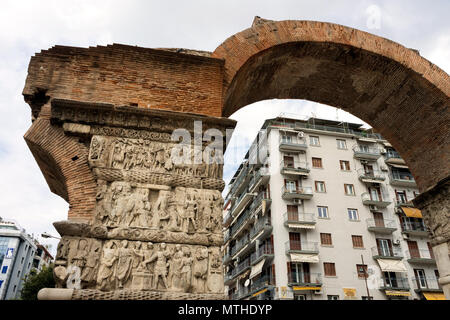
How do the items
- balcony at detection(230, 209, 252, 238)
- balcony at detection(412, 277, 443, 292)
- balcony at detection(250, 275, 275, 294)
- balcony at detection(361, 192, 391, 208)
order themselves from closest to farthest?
1. balcony at detection(250, 275, 275, 294)
2. balcony at detection(412, 277, 443, 292)
3. balcony at detection(361, 192, 391, 208)
4. balcony at detection(230, 209, 252, 238)

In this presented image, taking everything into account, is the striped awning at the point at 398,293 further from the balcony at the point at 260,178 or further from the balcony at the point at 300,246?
the balcony at the point at 260,178

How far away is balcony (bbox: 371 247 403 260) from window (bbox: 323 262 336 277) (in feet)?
9.29

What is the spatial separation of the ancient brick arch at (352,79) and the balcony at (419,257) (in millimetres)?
17801

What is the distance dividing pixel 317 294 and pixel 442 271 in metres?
14.9

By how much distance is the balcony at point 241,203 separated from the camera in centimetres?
2600

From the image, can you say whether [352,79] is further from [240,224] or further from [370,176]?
[240,224]

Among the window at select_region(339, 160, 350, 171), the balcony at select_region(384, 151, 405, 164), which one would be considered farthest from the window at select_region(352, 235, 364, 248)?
the balcony at select_region(384, 151, 405, 164)

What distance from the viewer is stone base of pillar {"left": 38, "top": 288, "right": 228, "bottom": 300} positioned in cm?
322

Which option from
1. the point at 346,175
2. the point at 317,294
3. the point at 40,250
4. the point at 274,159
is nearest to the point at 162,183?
the point at 317,294

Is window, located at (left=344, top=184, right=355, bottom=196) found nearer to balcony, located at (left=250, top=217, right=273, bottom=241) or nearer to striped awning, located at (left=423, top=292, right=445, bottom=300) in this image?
balcony, located at (left=250, top=217, right=273, bottom=241)

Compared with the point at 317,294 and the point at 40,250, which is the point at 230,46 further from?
the point at 40,250

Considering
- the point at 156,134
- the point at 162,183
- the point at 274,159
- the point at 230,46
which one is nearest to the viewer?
the point at 162,183

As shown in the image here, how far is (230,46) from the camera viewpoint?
523 cm

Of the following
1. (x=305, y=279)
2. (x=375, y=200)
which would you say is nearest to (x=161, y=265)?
(x=305, y=279)
